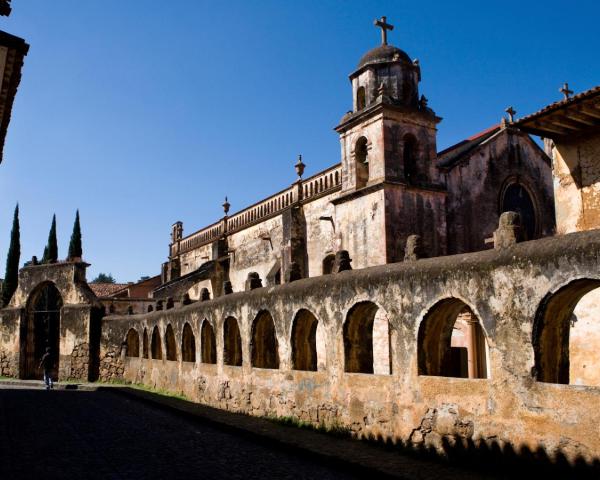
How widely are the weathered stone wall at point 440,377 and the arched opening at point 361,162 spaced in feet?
21.5

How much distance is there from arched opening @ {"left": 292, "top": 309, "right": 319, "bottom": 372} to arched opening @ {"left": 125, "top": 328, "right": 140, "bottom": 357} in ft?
46.7

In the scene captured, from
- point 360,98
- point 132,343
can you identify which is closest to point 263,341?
point 360,98

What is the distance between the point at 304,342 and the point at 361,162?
27.9 ft

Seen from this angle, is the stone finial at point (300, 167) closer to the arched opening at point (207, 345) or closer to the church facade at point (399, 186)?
the church facade at point (399, 186)

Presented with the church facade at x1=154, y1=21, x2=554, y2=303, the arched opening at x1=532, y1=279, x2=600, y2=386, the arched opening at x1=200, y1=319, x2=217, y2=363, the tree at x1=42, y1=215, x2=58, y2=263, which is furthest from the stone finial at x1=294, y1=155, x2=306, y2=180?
the tree at x1=42, y1=215, x2=58, y2=263

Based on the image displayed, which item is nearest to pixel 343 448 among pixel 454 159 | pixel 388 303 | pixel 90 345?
pixel 388 303

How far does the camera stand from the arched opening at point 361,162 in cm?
1966

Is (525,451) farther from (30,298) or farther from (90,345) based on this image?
(30,298)

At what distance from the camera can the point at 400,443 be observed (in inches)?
369

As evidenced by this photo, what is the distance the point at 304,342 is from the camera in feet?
42.3

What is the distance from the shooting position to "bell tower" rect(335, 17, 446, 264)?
1867 centimetres

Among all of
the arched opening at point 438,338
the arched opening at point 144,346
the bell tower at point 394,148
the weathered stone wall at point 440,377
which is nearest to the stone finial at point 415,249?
the weathered stone wall at point 440,377

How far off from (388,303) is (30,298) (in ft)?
73.4

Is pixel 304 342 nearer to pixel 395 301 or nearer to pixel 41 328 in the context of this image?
pixel 395 301
